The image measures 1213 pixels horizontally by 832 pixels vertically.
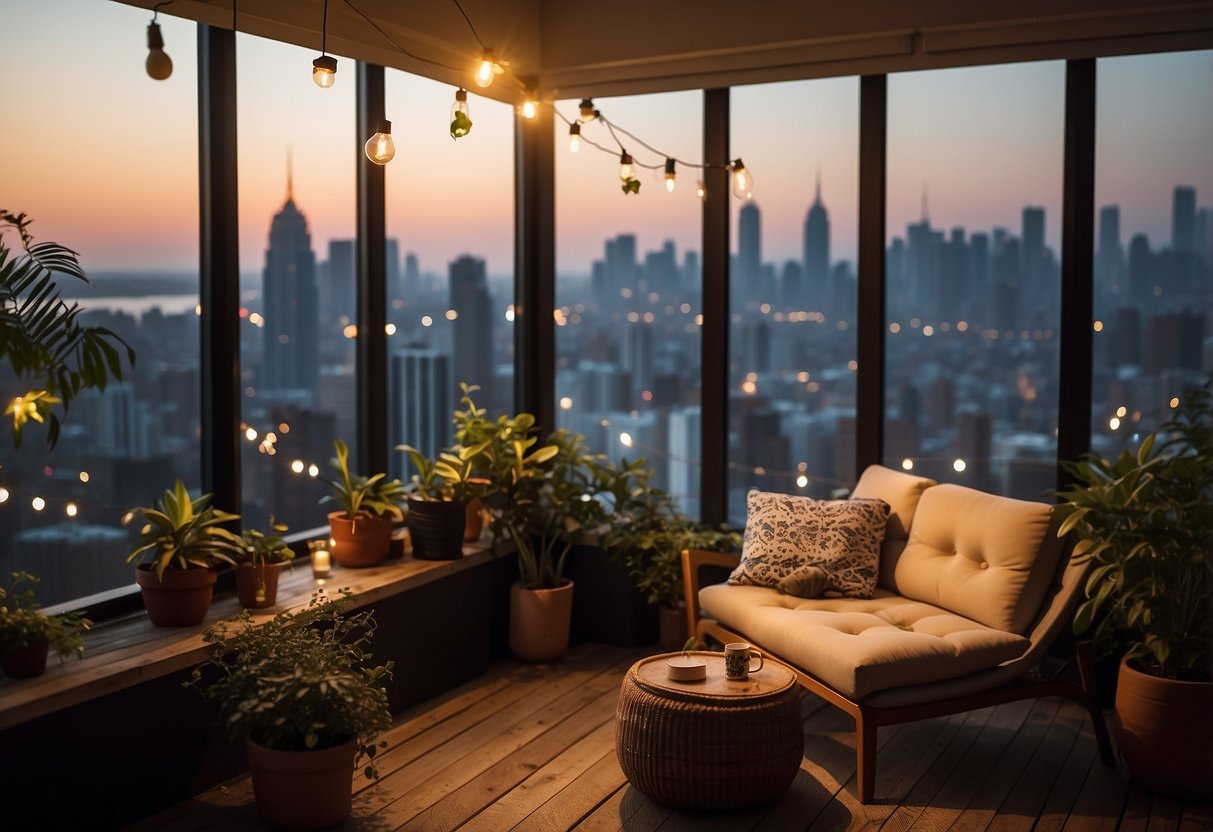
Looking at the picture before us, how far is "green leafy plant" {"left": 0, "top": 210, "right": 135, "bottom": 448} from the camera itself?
10.2 feet

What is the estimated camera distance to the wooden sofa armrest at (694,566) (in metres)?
4.59

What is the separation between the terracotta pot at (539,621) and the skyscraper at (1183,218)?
2.78m

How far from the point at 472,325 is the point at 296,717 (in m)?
2.45

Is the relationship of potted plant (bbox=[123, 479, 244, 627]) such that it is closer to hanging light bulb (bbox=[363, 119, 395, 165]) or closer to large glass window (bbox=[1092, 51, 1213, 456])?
hanging light bulb (bbox=[363, 119, 395, 165])

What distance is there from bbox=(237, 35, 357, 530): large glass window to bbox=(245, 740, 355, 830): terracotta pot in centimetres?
118

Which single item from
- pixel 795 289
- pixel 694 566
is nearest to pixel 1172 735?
pixel 694 566

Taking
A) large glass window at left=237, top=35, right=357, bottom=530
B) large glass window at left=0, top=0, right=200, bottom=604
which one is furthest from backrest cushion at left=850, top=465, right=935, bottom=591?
large glass window at left=0, top=0, right=200, bottom=604

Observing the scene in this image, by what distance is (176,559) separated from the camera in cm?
367

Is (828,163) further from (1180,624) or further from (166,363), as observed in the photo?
(166,363)

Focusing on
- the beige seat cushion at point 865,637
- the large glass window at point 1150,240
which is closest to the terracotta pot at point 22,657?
the beige seat cushion at point 865,637

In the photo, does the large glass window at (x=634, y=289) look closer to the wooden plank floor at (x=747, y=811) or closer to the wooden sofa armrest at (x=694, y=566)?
the wooden sofa armrest at (x=694, y=566)

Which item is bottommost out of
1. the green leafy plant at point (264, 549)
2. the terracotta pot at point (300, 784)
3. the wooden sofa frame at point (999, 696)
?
the terracotta pot at point (300, 784)

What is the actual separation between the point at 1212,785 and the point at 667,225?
3.12 metres

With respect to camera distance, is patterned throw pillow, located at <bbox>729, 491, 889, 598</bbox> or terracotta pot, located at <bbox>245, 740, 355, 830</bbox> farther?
patterned throw pillow, located at <bbox>729, 491, 889, 598</bbox>
